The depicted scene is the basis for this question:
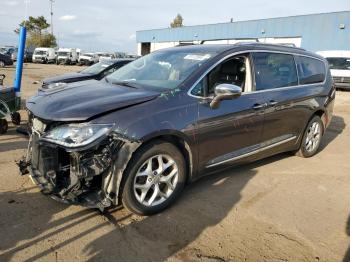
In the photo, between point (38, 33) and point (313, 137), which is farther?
point (38, 33)

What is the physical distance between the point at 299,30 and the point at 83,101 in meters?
33.1

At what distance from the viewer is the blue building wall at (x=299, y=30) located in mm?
29516

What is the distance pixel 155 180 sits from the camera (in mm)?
3607

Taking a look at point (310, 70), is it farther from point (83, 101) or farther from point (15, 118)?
point (15, 118)

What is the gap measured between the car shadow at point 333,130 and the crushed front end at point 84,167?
4.96 m

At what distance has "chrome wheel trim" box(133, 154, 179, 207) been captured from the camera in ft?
11.5

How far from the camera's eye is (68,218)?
3479 millimetres

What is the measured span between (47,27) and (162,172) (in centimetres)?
6883

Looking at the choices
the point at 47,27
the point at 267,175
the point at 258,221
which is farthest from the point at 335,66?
the point at 47,27

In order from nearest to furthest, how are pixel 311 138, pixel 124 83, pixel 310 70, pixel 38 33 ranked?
1. pixel 124 83
2. pixel 310 70
3. pixel 311 138
4. pixel 38 33

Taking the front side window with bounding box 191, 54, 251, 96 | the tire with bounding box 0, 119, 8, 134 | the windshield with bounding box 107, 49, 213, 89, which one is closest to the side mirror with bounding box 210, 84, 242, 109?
the front side window with bounding box 191, 54, 251, 96

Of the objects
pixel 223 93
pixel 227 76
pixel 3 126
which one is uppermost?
pixel 227 76

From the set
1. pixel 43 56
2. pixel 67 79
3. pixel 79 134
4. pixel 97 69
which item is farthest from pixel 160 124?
pixel 43 56

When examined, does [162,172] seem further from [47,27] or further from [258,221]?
[47,27]
